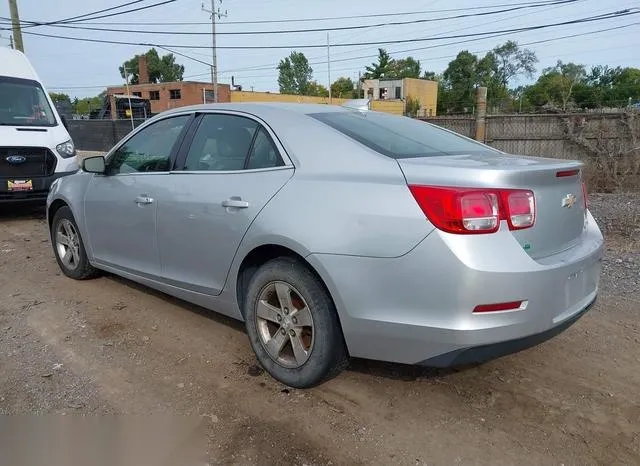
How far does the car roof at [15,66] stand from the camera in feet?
29.5

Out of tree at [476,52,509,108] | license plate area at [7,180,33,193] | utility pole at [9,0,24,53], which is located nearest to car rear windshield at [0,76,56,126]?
license plate area at [7,180,33,193]

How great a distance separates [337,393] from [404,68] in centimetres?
10020

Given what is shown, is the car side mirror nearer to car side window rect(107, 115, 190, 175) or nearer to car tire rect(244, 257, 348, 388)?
car side window rect(107, 115, 190, 175)

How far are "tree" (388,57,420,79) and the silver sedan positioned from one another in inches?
3439

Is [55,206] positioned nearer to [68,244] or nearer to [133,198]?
[68,244]

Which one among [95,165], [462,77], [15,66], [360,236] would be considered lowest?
[360,236]

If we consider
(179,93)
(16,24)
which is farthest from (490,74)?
(16,24)

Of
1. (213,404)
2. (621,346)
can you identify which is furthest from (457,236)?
(621,346)

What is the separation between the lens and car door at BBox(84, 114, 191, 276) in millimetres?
3934

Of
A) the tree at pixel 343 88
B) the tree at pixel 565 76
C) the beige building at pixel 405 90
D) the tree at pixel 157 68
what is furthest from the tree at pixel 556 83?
the tree at pixel 157 68

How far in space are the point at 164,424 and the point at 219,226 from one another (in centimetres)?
120

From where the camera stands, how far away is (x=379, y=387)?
313 cm

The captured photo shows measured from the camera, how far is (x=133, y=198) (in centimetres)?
408

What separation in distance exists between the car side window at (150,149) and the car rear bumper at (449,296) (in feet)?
5.85
